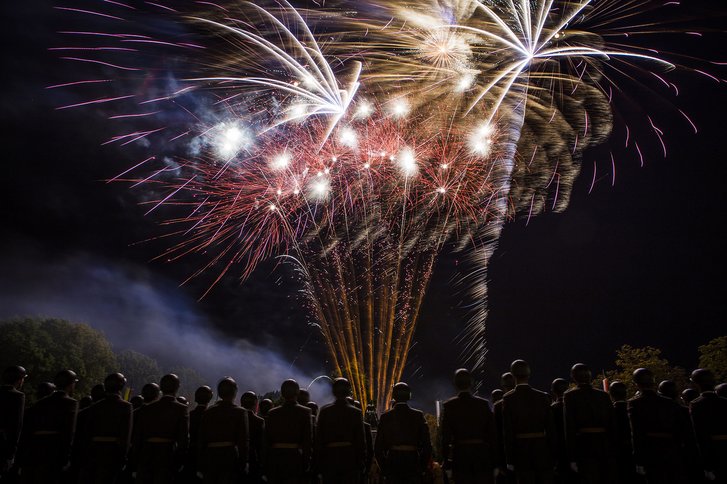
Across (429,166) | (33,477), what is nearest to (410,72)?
(429,166)

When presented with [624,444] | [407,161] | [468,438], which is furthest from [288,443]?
[407,161]

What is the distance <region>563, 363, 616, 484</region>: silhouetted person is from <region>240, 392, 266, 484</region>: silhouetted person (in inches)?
216

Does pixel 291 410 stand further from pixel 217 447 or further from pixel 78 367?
pixel 78 367

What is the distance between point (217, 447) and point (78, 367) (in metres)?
51.2

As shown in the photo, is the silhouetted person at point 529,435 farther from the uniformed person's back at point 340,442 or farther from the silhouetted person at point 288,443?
the silhouetted person at point 288,443

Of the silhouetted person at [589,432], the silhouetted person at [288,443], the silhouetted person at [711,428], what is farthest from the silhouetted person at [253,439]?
the silhouetted person at [711,428]

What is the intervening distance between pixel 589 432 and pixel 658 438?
3.55ft

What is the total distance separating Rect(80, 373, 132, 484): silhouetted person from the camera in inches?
334

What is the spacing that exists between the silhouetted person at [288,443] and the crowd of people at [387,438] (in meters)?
0.02

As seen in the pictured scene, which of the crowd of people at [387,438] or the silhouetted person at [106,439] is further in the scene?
the silhouetted person at [106,439]

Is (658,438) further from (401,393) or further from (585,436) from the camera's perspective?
(401,393)

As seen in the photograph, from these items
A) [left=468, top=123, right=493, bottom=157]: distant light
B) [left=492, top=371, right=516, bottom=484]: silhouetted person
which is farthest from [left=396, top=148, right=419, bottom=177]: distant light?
[left=492, top=371, right=516, bottom=484]: silhouetted person

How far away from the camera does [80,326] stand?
183 feet

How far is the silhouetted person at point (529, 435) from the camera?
8.16 meters
